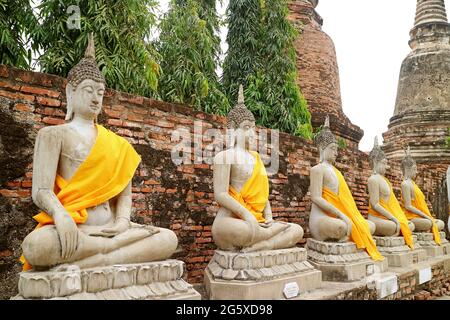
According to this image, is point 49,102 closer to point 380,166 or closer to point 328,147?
point 328,147

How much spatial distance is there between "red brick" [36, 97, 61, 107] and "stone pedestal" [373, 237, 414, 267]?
507 cm

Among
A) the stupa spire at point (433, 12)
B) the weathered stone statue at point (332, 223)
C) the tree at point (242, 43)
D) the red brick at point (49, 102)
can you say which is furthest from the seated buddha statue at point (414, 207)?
the stupa spire at point (433, 12)

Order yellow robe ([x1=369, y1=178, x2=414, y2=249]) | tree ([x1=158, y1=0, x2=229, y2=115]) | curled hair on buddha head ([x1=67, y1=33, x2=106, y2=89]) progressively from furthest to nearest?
1. tree ([x1=158, y1=0, x2=229, y2=115])
2. yellow robe ([x1=369, y1=178, x2=414, y2=249])
3. curled hair on buddha head ([x1=67, y1=33, x2=106, y2=89])

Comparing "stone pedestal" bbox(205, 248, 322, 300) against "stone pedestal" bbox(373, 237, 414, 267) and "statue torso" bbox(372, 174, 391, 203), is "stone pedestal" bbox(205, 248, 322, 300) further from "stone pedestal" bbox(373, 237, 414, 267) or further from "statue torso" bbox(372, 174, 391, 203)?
"statue torso" bbox(372, 174, 391, 203)

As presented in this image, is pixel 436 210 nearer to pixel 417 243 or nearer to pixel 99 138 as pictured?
pixel 417 243

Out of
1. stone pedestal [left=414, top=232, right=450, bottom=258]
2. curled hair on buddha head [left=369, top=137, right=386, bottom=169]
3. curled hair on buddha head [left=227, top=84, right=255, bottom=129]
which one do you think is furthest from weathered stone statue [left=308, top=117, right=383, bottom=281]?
stone pedestal [left=414, top=232, right=450, bottom=258]

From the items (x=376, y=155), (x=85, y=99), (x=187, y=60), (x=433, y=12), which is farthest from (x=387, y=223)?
(x=433, y=12)

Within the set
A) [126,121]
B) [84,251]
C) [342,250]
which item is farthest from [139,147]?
[342,250]

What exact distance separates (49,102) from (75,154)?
4.48 feet

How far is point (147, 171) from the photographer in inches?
197

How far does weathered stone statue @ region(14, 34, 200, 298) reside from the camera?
2.71m

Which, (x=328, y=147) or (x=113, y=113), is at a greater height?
(x=113, y=113)

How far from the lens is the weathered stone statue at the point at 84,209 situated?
8.88ft

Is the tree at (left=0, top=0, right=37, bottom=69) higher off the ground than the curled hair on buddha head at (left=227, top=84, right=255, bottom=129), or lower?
higher
